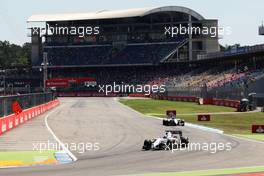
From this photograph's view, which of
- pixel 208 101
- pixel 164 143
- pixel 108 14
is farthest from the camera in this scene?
pixel 108 14

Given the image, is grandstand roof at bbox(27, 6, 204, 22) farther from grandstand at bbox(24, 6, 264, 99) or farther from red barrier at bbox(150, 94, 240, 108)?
red barrier at bbox(150, 94, 240, 108)

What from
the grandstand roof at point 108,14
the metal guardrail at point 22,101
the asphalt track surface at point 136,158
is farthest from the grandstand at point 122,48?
the asphalt track surface at point 136,158

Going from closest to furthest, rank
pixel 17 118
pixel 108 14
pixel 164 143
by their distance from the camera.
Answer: pixel 164 143, pixel 17 118, pixel 108 14

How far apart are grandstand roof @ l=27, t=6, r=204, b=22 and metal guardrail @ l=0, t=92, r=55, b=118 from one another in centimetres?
6359

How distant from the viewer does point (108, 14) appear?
12650cm

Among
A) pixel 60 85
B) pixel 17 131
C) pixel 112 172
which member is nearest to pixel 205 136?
pixel 17 131

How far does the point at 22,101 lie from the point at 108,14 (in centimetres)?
9183

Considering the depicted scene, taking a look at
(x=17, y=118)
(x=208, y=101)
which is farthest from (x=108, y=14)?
(x=17, y=118)

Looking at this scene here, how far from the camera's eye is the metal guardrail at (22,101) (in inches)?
1100

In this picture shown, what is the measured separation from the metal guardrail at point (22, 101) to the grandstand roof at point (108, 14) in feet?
209

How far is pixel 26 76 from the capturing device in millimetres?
125062

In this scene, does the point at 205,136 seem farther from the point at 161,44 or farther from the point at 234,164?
the point at 161,44

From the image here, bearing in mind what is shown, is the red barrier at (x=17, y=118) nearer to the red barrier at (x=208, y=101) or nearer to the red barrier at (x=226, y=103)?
the red barrier at (x=208, y=101)

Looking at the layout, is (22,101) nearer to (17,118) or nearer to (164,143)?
(17,118)
